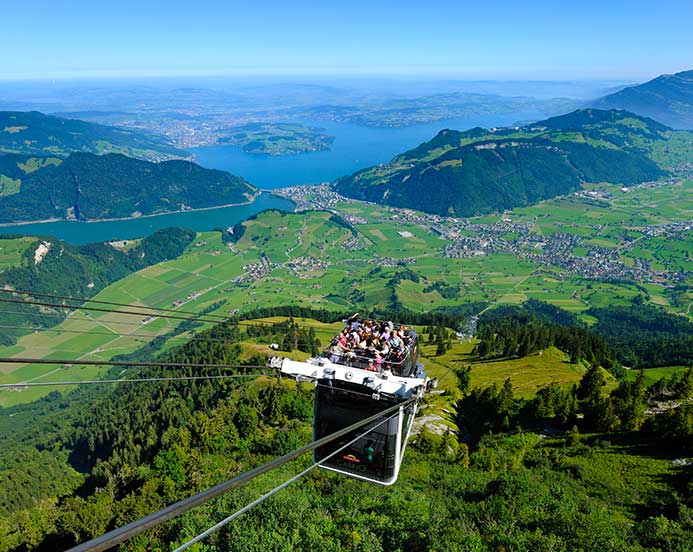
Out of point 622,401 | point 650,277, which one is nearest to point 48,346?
point 622,401

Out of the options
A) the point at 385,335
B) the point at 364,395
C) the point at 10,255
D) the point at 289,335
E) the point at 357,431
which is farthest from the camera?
the point at 10,255

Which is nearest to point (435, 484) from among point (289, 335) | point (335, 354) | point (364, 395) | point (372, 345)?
point (372, 345)

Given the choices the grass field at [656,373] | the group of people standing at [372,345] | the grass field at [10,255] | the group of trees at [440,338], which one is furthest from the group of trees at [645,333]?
the grass field at [10,255]

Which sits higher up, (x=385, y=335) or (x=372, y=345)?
(x=385, y=335)

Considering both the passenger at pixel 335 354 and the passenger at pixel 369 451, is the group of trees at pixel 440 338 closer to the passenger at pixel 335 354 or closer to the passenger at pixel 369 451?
the passenger at pixel 369 451

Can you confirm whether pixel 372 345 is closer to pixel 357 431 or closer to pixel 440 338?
pixel 357 431

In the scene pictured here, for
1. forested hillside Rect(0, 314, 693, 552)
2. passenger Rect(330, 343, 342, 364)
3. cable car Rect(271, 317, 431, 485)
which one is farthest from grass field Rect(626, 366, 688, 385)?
passenger Rect(330, 343, 342, 364)
